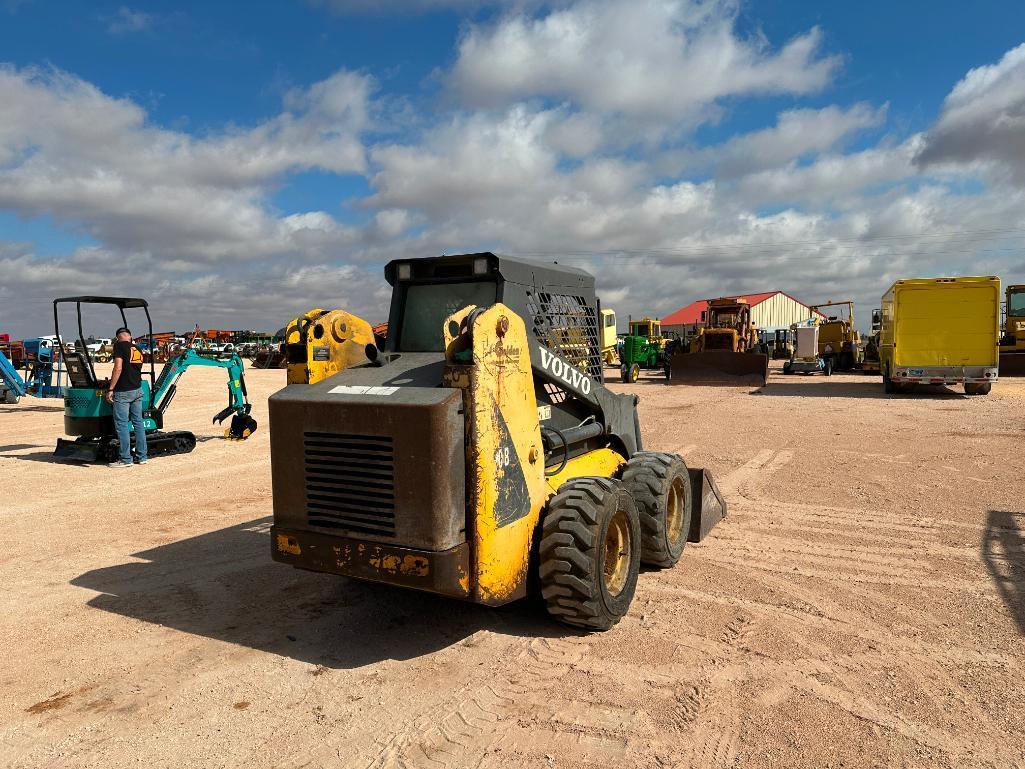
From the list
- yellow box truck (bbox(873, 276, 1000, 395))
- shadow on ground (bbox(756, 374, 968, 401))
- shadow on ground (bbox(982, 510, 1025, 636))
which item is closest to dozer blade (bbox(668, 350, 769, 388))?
shadow on ground (bbox(756, 374, 968, 401))

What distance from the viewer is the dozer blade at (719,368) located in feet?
72.3

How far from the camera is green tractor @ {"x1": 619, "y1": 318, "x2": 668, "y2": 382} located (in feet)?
88.9

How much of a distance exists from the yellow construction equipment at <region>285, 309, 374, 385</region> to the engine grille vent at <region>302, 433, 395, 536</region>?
0.94m

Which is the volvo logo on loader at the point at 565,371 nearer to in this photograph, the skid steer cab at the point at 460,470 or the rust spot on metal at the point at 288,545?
the skid steer cab at the point at 460,470

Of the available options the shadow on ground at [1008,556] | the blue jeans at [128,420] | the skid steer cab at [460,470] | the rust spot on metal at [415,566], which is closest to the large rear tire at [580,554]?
the skid steer cab at [460,470]

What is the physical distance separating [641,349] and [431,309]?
2490cm

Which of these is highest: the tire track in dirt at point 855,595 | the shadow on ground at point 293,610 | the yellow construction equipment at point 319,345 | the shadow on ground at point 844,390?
the yellow construction equipment at point 319,345

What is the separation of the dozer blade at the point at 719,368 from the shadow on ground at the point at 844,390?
26.3 inches

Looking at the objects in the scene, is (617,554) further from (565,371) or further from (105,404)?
(105,404)

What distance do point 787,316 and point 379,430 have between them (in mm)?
83157

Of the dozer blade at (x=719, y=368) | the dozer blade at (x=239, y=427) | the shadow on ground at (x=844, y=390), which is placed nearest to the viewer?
the dozer blade at (x=239, y=427)

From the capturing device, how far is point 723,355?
22.6m

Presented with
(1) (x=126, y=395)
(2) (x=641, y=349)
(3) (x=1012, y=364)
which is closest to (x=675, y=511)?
(1) (x=126, y=395)

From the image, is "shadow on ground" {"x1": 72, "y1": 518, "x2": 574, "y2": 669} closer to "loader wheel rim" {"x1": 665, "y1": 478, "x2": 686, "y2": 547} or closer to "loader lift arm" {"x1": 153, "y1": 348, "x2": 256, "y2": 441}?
"loader wheel rim" {"x1": 665, "y1": 478, "x2": 686, "y2": 547}
